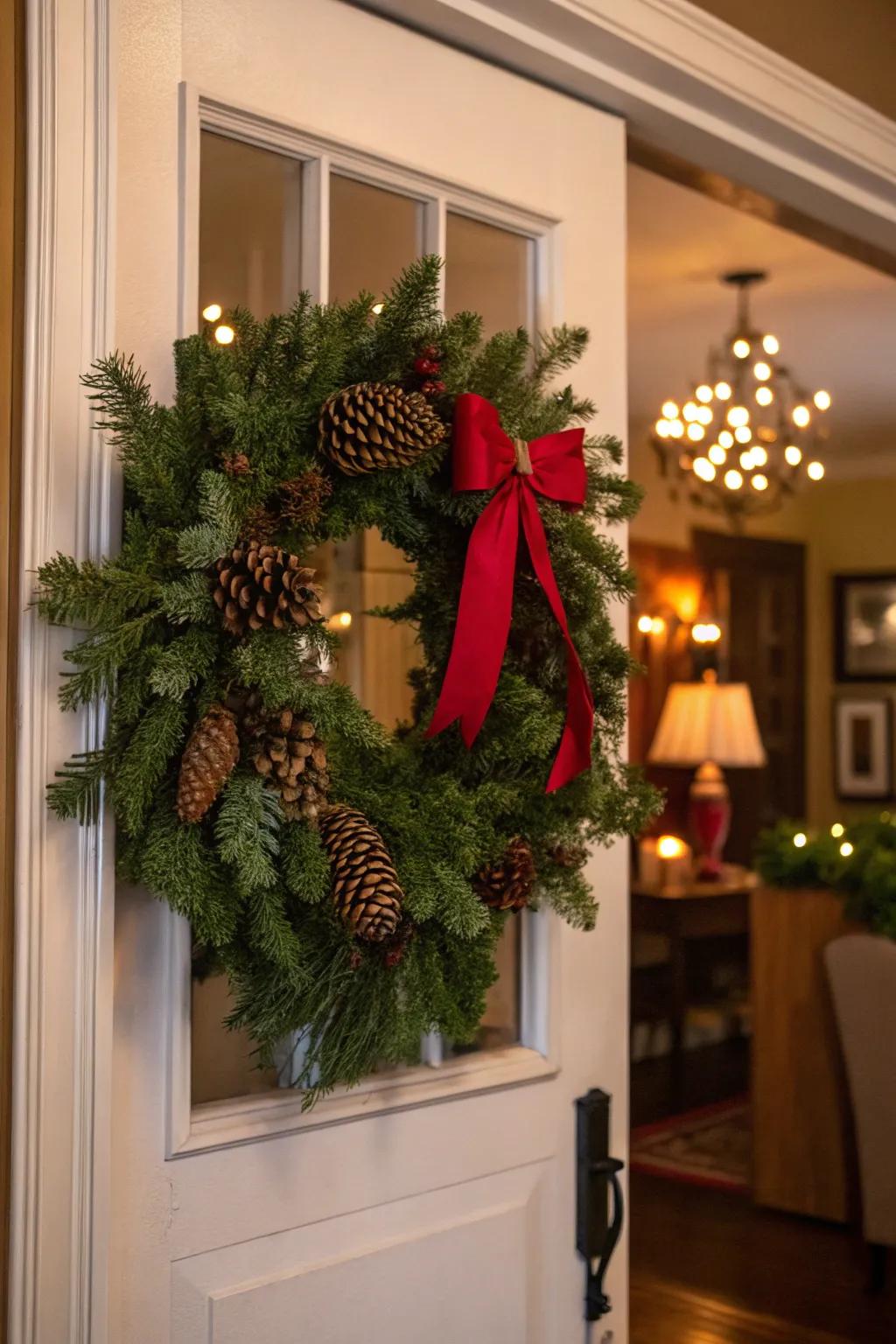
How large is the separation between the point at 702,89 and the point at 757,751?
471 cm

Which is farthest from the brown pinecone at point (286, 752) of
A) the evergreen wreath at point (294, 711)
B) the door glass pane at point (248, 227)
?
the door glass pane at point (248, 227)

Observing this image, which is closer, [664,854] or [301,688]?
[301,688]

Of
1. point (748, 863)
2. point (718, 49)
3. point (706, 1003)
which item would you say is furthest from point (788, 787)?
point (718, 49)

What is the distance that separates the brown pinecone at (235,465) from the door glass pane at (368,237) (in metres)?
0.36

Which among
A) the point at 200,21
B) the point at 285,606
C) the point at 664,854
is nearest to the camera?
the point at 285,606

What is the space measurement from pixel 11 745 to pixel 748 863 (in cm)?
632

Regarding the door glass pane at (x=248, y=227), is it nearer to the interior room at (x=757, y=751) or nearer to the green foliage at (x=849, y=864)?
the interior room at (x=757, y=751)

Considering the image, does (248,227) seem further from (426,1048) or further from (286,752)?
(426,1048)

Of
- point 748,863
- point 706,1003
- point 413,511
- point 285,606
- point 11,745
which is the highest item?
point 413,511

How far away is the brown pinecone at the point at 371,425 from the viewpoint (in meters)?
1.17

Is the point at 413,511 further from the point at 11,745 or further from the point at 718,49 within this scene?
the point at 718,49

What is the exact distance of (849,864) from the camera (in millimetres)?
3844

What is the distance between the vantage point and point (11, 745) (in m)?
1.14

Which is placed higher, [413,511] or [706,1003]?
[413,511]
